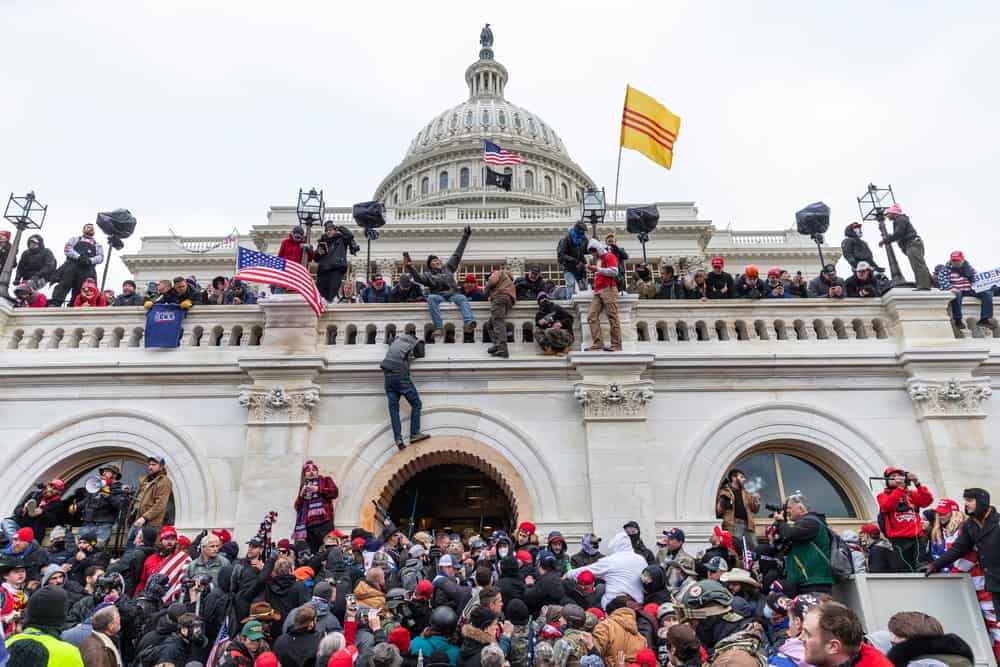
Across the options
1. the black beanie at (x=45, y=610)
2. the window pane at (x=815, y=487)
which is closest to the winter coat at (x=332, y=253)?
the window pane at (x=815, y=487)

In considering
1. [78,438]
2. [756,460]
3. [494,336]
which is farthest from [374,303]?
[756,460]

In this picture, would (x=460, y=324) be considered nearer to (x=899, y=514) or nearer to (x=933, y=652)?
(x=899, y=514)

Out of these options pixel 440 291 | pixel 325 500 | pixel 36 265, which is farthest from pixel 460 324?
pixel 36 265

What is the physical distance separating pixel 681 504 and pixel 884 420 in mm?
4462

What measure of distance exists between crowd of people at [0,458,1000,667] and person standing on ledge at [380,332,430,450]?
1728mm

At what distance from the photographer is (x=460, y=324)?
46.2 ft

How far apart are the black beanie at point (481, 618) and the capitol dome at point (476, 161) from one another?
7248 cm

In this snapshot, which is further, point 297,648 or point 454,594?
point 454,594

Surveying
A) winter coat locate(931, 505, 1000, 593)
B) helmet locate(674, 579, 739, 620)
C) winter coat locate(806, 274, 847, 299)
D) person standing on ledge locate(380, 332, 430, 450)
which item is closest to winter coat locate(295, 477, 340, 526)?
person standing on ledge locate(380, 332, 430, 450)

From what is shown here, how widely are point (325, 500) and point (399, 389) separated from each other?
242 cm

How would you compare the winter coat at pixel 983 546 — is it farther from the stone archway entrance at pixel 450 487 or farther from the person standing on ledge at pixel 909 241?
the person standing on ledge at pixel 909 241

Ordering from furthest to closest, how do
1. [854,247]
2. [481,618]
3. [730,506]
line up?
[854,247] < [730,506] < [481,618]

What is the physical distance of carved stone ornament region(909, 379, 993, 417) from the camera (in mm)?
12836

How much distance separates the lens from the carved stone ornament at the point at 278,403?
42.4 ft
